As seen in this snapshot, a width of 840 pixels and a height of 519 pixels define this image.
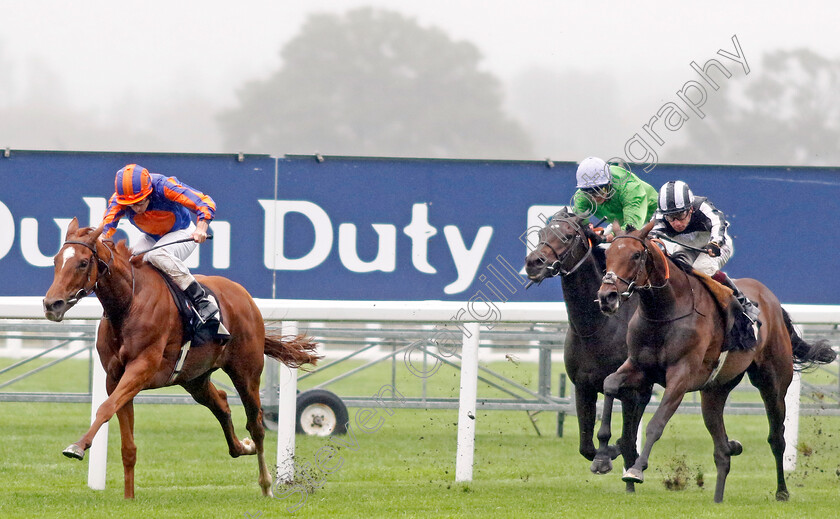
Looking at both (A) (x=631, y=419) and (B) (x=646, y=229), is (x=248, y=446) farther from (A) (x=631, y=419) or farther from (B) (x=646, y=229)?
(B) (x=646, y=229)

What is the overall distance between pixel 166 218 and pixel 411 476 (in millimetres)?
2346

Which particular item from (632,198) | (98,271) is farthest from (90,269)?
(632,198)

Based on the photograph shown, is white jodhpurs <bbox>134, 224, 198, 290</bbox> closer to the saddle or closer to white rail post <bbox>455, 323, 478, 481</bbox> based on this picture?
the saddle

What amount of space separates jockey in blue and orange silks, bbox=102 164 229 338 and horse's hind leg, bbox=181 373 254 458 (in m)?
0.40

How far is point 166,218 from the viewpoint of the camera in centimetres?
620

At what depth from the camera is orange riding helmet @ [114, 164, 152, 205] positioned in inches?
233

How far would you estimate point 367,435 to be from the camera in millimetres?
10008

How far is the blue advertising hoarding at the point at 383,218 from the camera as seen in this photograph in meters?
8.48

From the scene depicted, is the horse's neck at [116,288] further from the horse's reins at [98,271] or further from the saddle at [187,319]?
the saddle at [187,319]

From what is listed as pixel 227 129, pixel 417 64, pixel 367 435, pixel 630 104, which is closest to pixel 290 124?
pixel 227 129

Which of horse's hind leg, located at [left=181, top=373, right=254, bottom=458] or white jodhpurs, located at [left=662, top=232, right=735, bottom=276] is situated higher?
white jodhpurs, located at [left=662, top=232, right=735, bottom=276]

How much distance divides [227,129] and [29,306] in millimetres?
19614

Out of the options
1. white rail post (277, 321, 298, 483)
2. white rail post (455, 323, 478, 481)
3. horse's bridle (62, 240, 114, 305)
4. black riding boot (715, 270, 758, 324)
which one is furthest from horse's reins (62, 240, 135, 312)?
black riding boot (715, 270, 758, 324)

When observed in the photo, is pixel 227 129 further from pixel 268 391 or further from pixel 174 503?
pixel 174 503
